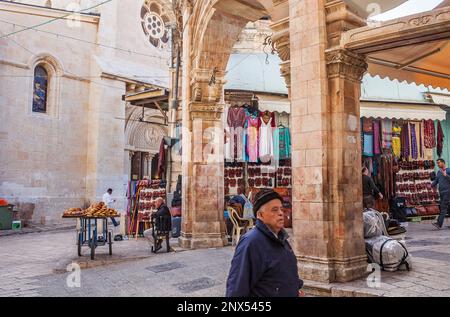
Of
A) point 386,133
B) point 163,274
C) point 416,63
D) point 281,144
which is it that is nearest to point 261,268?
point 163,274

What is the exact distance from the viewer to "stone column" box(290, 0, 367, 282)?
5207 millimetres

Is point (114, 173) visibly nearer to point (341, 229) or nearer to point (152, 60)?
point (152, 60)

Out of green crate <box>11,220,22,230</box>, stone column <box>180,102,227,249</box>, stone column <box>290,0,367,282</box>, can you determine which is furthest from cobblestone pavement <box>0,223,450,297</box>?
green crate <box>11,220,22,230</box>

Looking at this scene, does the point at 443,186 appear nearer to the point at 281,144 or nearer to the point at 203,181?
the point at 281,144

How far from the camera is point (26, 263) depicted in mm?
8539

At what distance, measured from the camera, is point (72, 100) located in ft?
63.6

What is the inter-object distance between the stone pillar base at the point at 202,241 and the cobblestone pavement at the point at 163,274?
0.41 meters

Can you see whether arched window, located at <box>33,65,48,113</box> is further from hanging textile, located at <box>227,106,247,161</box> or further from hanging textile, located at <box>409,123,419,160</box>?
hanging textile, located at <box>409,123,419,160</box>

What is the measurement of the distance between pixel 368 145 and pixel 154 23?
17914mm

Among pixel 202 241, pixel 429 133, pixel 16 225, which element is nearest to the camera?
pixel 202 241

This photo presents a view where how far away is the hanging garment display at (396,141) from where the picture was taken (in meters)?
11.7

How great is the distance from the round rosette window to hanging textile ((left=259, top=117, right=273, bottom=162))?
15527 mm
